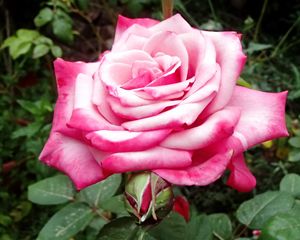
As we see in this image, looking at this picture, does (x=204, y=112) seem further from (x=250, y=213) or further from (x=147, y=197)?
(x=250, y=213)

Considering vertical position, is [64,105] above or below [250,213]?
above

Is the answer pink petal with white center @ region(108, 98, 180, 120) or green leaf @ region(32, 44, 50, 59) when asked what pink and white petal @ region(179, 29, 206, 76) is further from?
green leaf @ region(32, 44, 50, 59)

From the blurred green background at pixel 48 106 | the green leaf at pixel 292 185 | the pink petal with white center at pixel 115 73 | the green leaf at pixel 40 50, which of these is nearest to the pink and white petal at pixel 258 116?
the pink petal with white center at pixel 115 73

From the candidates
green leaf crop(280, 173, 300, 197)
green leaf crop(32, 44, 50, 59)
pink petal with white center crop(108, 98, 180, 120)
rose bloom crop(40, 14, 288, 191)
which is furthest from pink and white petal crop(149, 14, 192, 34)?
green leaf crop(32, 44, 50, 59)

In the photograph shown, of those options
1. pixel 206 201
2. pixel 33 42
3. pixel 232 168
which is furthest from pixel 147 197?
pixel 33 42

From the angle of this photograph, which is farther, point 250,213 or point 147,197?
point 250,213

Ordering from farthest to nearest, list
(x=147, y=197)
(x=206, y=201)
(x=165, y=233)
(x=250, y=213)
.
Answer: (x=206, y=201) < (x=250, y=213) < (x=165, y=233) < (x=147, y=197)

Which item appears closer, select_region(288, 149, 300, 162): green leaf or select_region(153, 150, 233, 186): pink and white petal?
select_region(153, 150, 233, 186): pink and white petal
